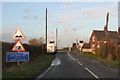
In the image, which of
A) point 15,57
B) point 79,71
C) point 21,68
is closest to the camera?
point 15,57

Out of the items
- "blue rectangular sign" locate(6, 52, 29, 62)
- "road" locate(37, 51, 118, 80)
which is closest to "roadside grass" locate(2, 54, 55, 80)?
"road" locate(37, 51, 118, 80)

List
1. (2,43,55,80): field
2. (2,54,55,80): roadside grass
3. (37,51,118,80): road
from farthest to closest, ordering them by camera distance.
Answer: (37,51,118,80): road, (2,43,55,80): field, (2,54,55,80): roadside grass

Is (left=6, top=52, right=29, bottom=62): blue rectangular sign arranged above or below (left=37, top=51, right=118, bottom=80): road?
above

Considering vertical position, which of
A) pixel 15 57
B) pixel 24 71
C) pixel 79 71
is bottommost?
pixel 79 71

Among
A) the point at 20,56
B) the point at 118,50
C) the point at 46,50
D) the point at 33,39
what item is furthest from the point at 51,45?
the point at 20,56

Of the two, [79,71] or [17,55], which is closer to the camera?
[17,55]

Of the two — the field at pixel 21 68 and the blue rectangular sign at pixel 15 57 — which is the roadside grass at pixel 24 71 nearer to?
the field at pixel 21 68

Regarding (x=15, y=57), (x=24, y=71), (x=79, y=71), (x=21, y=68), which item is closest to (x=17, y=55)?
(x=15, y=57)

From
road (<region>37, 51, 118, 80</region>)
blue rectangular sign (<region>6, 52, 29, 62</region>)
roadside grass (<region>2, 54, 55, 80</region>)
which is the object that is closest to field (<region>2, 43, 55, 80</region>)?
roadside grass (<region>2, 54, 55, 80</region>)

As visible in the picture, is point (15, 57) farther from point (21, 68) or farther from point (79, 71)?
point (79, 71)

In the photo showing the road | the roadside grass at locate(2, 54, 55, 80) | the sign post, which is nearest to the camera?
the roadside grass at locate(2, 54, 55, 80)

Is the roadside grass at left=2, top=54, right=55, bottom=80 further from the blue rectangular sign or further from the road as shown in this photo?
the blue rectangular sign

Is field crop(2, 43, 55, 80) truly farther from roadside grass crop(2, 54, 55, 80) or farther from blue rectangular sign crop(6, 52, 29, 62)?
blue rectangular sign crop(6, 52, 29, 62)

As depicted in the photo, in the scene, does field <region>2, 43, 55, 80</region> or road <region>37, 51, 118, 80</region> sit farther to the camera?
road <region>37, 51, 118, 80</region>
